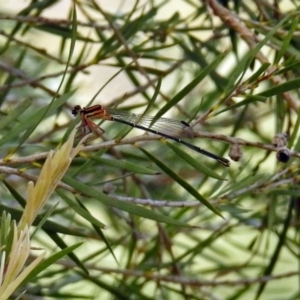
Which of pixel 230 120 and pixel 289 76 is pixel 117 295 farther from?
pixel 230 120

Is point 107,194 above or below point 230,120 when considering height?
below

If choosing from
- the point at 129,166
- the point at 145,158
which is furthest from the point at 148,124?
the point at 145,158

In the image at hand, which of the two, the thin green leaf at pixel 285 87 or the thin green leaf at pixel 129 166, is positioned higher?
the thin green leaf at pixel 285 87

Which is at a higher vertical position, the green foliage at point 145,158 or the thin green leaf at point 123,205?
the green foliage at point 145,158

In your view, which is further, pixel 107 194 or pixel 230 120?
pixel 230 120

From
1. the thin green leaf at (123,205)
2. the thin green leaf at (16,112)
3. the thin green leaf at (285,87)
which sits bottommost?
the thin green leaf at (123,205)

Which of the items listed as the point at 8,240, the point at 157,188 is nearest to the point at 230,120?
the point at 157,188

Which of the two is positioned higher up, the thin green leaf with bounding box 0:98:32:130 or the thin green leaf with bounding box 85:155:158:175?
the thin green leaf with bounding box 0:98:32:130

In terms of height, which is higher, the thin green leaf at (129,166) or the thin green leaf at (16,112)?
the thin green leaf at (16,112)

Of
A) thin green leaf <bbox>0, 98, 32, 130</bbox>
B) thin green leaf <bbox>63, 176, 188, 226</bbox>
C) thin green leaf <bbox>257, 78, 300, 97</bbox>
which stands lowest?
thin green leaf <bbox>63, 176, 188, 226</bbox>

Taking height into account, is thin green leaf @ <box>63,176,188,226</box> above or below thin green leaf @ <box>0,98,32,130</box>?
below

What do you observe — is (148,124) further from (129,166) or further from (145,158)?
(145,158)
